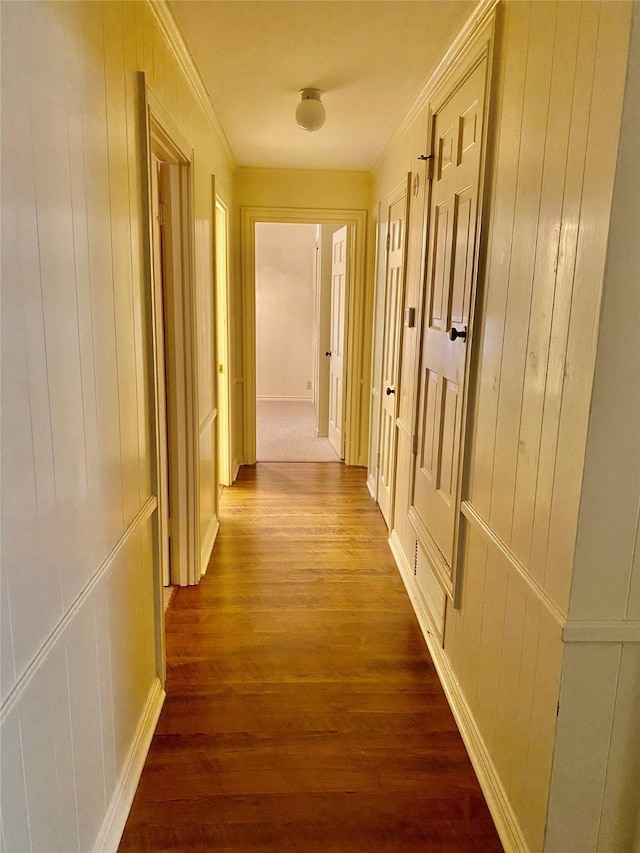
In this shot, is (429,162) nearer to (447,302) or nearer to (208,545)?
(447,302)

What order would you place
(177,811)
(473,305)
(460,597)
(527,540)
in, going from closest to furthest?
(527,540) < (177,811) < (473,305) < (460,597)

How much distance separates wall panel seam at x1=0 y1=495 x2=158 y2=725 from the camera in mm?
1033

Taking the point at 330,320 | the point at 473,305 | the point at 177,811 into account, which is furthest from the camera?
the point at 330,320

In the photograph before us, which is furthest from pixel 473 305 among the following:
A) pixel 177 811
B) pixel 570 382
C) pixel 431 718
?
pixel 177 811

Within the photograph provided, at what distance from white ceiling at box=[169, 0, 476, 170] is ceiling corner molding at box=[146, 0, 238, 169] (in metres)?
0.03

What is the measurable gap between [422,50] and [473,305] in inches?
43.5

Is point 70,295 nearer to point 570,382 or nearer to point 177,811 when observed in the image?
point 570,382

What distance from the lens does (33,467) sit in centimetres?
110


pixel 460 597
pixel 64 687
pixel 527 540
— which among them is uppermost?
pixel 527 540

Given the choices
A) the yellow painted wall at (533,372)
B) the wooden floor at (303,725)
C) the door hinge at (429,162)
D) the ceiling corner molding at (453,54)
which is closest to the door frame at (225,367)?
the wooden floor at (303,725)

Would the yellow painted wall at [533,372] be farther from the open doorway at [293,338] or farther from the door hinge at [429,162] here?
the open doorway at [293,338]

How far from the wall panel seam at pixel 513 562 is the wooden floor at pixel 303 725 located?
0.75 meters

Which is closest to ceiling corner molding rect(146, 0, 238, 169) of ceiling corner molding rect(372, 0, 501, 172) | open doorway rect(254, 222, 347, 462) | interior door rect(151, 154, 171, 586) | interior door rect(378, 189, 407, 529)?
interior door rect(151, 154, 171, 586)

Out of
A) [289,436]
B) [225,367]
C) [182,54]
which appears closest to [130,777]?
[182,54]
